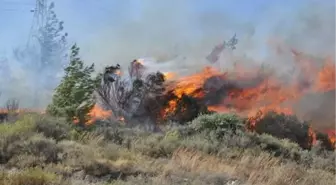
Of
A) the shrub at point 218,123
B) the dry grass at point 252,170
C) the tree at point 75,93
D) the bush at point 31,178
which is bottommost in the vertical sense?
the dry grass at point 252,170

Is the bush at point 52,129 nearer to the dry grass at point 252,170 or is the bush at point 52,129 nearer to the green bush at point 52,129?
the green bush at point 52,129

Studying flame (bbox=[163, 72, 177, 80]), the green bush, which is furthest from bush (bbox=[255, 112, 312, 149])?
the green bush

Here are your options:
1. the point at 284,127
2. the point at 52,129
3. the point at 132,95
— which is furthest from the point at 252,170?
the point at 132,95

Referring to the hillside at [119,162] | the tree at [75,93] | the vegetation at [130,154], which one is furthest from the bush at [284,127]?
the tree at [75,93]

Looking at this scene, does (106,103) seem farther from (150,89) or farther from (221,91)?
(221,91)

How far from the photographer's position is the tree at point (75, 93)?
15.9 metres

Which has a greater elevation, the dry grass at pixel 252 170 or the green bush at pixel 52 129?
the green bush at pixel 52 129

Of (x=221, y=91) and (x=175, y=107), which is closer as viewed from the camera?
(x=175, y=107)

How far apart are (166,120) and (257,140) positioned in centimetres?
692

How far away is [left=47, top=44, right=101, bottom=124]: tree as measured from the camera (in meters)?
15.9

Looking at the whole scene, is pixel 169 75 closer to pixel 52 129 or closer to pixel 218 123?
pixel 218 123

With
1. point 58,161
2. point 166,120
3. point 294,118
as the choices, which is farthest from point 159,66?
point 58,161

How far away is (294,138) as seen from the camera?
21.8 m

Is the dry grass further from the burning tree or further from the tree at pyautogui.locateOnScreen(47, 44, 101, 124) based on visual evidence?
the burning tree
